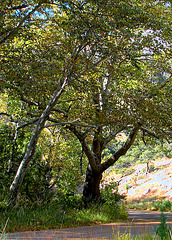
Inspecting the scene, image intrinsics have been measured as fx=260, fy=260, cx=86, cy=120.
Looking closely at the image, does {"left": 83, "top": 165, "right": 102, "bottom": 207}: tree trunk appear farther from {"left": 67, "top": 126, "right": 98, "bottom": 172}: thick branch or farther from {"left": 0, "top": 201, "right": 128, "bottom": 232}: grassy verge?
{"left": 0, "top": 201, "right": 128, "bottom": 232}: grassy verge

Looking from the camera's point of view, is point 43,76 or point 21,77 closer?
point 21,77

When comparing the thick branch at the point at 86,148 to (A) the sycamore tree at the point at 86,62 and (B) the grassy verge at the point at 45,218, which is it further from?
(B) the grassy verge at the point at 45,218

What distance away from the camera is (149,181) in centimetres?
3456

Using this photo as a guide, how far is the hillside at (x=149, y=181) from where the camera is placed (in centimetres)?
2933

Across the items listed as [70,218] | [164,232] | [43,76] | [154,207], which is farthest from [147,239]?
[154,207]

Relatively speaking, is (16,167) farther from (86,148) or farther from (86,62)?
(86,62)

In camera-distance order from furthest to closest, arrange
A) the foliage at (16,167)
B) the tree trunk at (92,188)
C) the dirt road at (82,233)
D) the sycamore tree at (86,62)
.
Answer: the tree trunk at (92,188), the foliage at (16,167), the sycamore tree at (86,62), the dirt road at (82,233)

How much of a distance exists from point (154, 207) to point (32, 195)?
40.0ft

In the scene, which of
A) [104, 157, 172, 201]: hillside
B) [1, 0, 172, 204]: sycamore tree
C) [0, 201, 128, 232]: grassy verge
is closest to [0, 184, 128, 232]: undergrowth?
[0, 201, 128, 232]: grassy verge

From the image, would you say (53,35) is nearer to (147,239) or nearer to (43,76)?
(43,76)

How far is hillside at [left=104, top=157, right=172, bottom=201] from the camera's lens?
96.2 ft

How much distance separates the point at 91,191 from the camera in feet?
42.5

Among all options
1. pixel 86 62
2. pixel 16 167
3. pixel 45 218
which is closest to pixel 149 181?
pixel 16 167

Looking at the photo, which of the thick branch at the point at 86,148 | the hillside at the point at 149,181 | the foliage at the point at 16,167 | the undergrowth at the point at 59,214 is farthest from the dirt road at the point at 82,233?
the hillside at the point at 149,181
